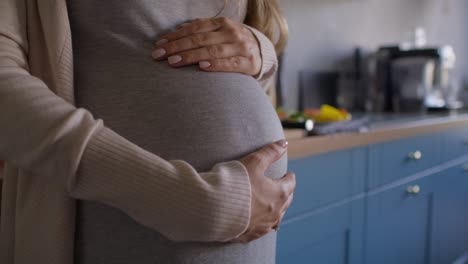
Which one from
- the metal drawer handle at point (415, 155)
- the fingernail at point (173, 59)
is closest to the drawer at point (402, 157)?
the metal drawer handle at point (415, 155)

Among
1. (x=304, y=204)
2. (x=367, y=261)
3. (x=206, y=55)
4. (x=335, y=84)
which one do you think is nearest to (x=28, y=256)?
(x=206, y=55)

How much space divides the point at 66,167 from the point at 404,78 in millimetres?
2143

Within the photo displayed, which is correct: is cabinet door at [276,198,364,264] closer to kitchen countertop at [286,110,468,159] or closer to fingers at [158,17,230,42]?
kitchen countertop at [286,110,468,159]

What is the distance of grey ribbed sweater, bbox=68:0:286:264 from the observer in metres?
0.61

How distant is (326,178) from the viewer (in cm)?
125

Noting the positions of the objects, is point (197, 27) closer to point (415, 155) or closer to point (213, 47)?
point (213, 47)

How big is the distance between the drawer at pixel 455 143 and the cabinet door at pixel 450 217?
0.06 meters

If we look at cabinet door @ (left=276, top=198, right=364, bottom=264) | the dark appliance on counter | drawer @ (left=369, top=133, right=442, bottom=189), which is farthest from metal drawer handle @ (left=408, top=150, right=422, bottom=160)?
the dark appliance on counter

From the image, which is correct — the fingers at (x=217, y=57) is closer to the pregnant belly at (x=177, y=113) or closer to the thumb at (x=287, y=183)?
the pregnant belly at (x=177, y=113)

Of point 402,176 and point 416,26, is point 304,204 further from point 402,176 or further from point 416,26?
point 416,26

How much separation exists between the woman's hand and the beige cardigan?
0.46ft

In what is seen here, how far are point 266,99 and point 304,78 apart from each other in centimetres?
134

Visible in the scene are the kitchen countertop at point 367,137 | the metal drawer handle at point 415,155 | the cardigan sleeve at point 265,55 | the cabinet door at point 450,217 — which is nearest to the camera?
the cardigan sleeve at point 265,55

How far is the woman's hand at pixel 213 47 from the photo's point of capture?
668 millimetres
